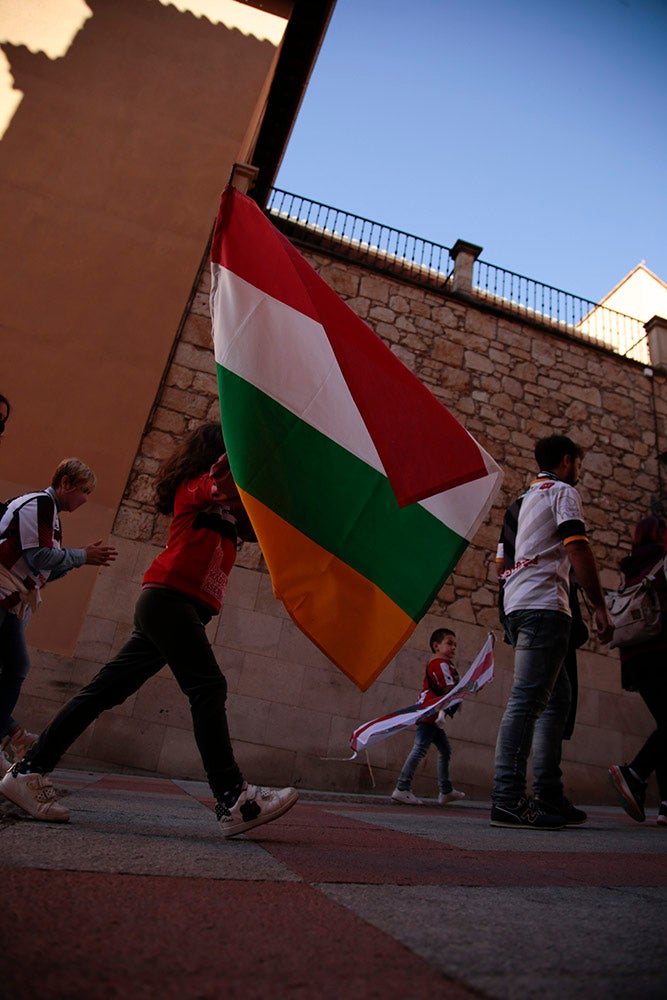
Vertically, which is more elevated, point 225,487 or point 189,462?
point 189,462

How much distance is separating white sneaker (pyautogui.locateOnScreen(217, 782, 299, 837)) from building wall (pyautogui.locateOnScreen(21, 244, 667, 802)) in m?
4.14

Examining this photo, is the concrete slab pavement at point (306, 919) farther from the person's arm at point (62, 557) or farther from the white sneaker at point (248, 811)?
the person's arm at point (62, 557)

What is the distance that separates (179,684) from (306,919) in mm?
1176

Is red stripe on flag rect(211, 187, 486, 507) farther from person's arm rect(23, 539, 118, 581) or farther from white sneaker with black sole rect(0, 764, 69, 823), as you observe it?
white sneaker with black sole rect(0, 764, 69, 823)

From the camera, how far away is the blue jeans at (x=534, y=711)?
300cm

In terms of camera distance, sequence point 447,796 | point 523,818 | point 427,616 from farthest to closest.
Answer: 1. point 427,616
2. point 447,796
3. point 523,818

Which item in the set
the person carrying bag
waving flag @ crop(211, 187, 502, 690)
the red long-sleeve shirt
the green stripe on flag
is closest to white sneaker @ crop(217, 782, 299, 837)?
waving flag @ crop(211, 187, 502, 690)

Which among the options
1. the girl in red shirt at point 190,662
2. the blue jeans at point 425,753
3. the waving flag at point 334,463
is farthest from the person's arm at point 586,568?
the blue jeans at point 425,753

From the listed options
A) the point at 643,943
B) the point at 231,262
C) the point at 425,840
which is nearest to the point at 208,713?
the point at 425,840

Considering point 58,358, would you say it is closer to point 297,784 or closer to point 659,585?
point 297,784

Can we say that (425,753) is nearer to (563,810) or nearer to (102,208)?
(563,810)

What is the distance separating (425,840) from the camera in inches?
92.4

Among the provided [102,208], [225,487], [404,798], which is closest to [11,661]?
[225,487]

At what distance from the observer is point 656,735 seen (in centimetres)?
370
